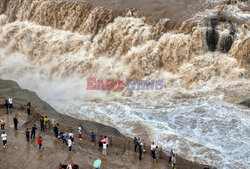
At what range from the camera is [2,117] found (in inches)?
557

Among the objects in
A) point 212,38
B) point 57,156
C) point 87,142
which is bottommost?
point 57,156

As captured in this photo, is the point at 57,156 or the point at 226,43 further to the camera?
the point at 226,43

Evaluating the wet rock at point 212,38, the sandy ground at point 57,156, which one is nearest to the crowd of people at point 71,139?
the sandy ground at point 57,156

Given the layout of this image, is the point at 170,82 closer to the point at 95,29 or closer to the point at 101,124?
the point at 101,124

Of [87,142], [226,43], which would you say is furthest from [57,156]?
[226,43]

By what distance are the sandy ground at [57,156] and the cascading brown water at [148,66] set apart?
2.64 m

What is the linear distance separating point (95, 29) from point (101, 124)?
9.87 metres

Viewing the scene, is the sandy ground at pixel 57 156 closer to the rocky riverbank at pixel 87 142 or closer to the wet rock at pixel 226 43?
the rocky riverbank at pixel 87 142

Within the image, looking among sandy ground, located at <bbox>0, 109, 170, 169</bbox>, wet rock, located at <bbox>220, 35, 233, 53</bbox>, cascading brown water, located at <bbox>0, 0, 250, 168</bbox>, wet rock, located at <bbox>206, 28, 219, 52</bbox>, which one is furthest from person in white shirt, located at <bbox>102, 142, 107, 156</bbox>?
wet rock, located at <bbox>220, 35, 233, 53</bbox>

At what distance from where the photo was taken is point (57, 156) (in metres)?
11.6

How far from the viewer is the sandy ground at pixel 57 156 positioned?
11.2 meters

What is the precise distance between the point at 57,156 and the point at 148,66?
31.5ft

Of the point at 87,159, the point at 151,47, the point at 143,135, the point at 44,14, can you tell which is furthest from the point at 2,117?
the point at 44,14

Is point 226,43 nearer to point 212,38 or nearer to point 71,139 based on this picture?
point 212,38
